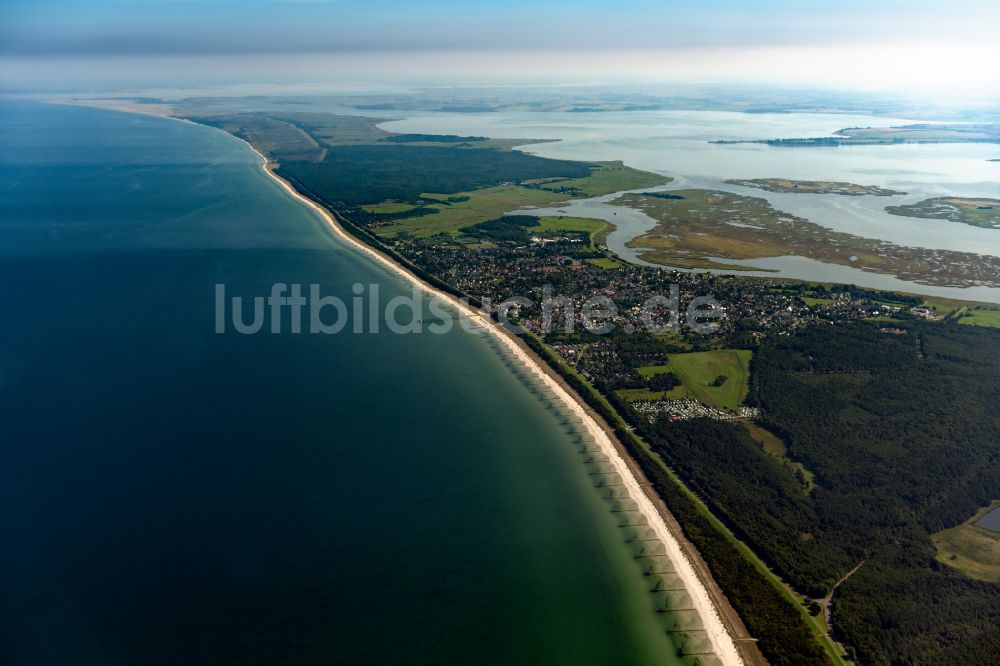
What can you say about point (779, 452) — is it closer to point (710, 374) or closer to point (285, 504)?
point (710, 374)

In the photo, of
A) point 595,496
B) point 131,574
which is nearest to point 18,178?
point 131,574

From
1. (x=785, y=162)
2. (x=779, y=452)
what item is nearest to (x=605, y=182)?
(x=785, y=162)

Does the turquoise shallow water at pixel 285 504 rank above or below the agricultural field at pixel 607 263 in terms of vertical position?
below

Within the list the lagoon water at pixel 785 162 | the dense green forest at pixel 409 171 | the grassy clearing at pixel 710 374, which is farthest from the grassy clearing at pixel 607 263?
the dense green forest at pixel 409 171

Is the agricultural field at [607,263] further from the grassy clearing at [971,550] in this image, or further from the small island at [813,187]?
the small island at [813,187]

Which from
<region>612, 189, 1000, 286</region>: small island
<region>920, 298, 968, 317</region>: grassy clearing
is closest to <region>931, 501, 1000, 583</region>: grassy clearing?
<region>920, 298, 968, 317</region>: grassy clearing

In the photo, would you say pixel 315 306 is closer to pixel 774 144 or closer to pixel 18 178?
pixel 18 178
